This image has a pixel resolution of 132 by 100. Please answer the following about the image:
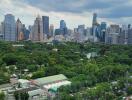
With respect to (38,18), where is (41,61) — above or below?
below

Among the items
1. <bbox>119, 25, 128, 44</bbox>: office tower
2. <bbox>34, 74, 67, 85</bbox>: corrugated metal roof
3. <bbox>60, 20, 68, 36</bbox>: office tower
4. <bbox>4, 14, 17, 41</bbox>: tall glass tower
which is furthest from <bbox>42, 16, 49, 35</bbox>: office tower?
<bbox>34, 74, 67, 85</bbox>: corrugated metal roof

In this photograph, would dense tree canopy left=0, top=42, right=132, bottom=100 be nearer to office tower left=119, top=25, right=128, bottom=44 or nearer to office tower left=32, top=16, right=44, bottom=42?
office tower left=119, top=25, right=128, bottom=44

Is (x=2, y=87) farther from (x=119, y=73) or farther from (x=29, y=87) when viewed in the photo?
(x=119, y=73)

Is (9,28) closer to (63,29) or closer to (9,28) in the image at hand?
(9,28)

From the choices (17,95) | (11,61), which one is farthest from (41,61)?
(17,95)

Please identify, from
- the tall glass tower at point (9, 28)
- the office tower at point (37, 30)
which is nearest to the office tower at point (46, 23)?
the office tower at point (37, 30)

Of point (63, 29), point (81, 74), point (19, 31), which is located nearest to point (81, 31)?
point (63, 29)
